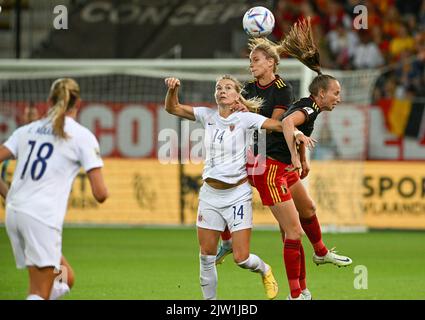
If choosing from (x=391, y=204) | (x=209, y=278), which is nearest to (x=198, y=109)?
(x=209, y=278)

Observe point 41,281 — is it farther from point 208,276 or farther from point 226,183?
point 226,183

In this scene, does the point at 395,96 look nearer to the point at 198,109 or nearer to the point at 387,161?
the point at 387,161

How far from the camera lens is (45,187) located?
785cm

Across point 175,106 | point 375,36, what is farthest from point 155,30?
point 175,106

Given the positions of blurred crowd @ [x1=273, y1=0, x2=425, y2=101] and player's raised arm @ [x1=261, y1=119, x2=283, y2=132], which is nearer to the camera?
player's raised arm @ [x1=261, y1=119, x2=283, y2=132]

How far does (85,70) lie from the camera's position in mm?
21047

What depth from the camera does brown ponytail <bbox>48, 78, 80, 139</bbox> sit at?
312 inches

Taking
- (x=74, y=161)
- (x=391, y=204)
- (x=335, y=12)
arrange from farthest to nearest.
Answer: (x=335, y=12)
(x=391, y=204)
(x=74, y=161)

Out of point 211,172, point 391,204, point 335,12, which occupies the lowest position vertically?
point 391,204

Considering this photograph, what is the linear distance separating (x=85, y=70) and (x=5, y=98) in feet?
5.92

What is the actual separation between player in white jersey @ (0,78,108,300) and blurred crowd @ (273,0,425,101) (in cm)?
1489

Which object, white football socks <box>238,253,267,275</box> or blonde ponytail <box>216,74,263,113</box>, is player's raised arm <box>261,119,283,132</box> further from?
white football socks <box>238,253,267,275</box>

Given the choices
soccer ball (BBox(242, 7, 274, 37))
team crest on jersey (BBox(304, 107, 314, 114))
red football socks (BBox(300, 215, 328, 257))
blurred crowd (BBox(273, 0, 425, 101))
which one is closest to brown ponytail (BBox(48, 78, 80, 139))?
team crest on jersey (BBox(304, 107, 314, 114))
